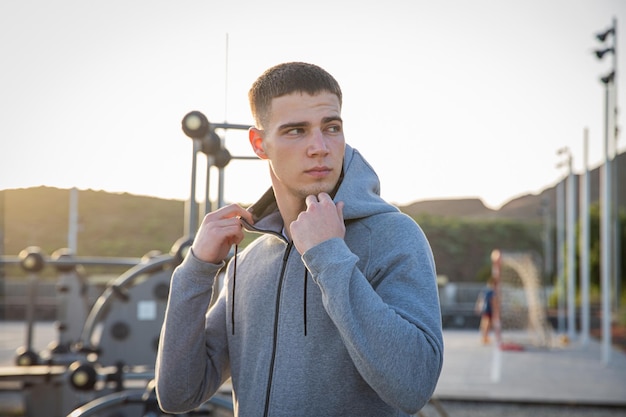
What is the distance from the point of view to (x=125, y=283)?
629 cm

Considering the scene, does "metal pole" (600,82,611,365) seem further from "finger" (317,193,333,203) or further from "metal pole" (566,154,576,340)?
"finger" (317,193,333,203)

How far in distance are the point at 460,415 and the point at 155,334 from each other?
3.26m

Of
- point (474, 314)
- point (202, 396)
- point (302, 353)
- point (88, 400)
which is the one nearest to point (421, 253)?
point (302, 353)

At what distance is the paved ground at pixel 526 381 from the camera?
7895mm

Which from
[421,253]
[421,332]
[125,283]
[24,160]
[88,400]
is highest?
[24,160]

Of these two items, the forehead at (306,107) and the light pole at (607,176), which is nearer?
the forehead at (306,107)

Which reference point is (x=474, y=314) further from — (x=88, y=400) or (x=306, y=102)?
(x=306, y=102)

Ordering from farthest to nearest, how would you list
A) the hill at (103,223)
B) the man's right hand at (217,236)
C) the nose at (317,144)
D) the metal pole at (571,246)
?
the metal pole at (571,246), the hill at (103,223), the man's right hand at (217,236), the nose at (317,144)

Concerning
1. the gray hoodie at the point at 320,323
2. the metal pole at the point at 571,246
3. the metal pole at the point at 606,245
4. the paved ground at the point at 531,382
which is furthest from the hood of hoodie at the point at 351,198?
the metal pole at the point at 571,246

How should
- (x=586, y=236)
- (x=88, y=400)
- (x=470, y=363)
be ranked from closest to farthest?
(x=88, y=400) → (x=470, y=363) → (x=586, y=236)

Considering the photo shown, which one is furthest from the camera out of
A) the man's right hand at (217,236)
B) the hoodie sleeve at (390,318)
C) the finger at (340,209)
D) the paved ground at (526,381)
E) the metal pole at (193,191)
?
the paved ground at (526,381)

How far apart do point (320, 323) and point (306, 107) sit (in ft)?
1.72

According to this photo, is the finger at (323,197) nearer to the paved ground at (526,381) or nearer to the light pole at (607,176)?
the paved ground at (526,381)

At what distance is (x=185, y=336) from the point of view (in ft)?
6.31
